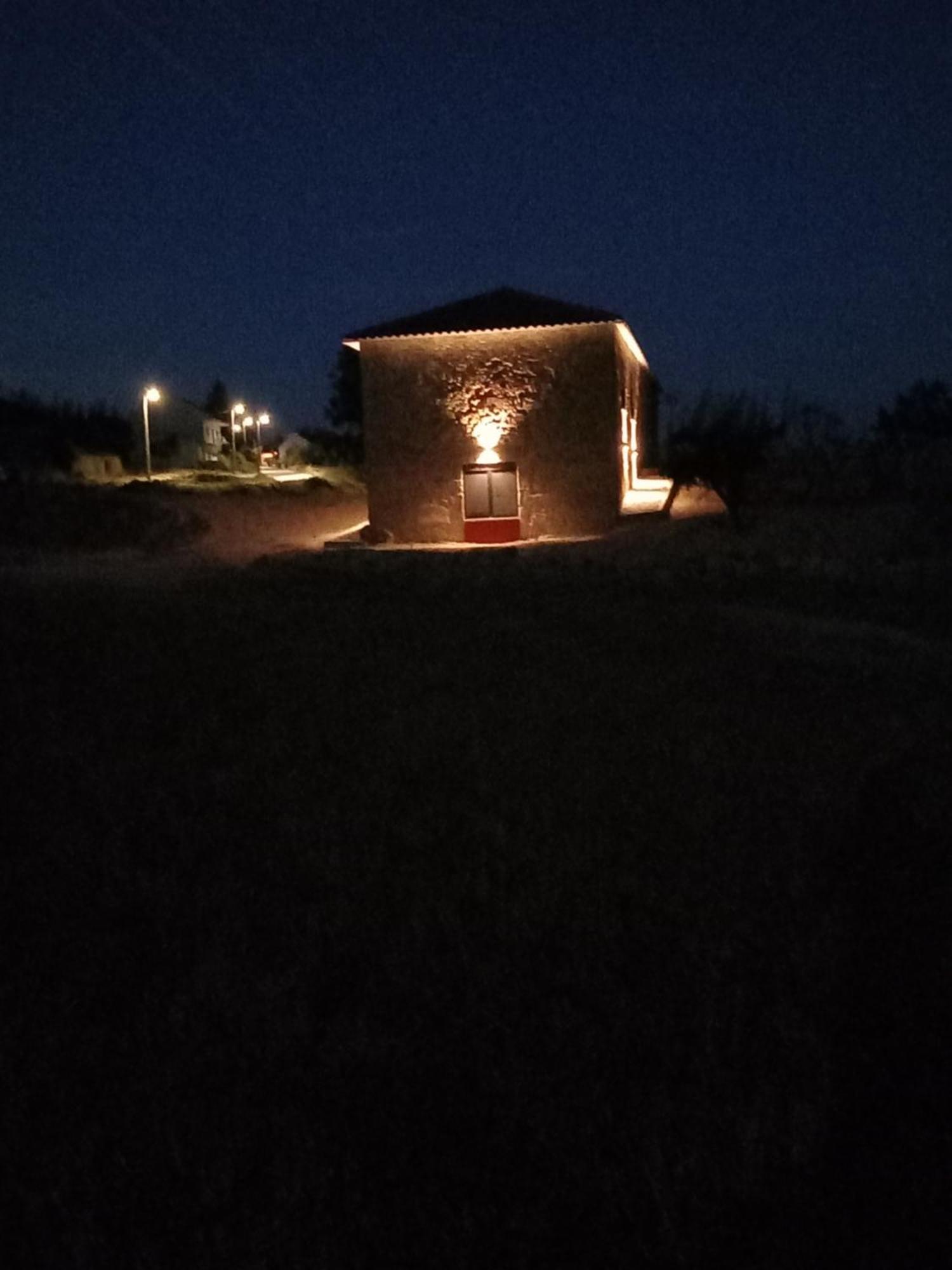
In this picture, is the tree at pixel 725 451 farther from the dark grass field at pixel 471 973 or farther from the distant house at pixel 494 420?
the dark grass field at pixel 471 973

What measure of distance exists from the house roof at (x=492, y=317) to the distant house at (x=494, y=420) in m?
0.03

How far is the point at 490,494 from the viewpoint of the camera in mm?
28344

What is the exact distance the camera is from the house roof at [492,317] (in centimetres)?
2695

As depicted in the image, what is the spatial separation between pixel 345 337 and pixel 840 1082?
82.1ft

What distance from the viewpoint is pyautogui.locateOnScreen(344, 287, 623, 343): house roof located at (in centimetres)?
2695

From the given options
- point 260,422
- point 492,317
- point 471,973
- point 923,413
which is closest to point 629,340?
point 492,317

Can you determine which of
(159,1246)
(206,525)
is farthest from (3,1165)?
(206,525)

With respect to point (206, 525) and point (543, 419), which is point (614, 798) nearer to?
point (543, 419)

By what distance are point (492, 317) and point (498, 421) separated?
208 centimetres

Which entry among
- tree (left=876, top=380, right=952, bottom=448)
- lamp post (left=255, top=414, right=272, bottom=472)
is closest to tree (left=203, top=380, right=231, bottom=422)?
lamp post (left=255, top=414, right=272, bottom=472)

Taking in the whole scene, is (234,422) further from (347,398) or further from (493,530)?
(493,530)

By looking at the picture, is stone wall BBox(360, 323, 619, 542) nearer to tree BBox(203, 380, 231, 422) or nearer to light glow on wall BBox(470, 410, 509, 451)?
light glow on wall BBox(470, 410, 509, 451)

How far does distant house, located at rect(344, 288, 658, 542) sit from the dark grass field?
18249 millimetres

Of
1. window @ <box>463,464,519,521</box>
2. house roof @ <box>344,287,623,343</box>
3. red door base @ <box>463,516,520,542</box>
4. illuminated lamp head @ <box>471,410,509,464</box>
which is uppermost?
house roof @ <box>344,287,623,343</box>
